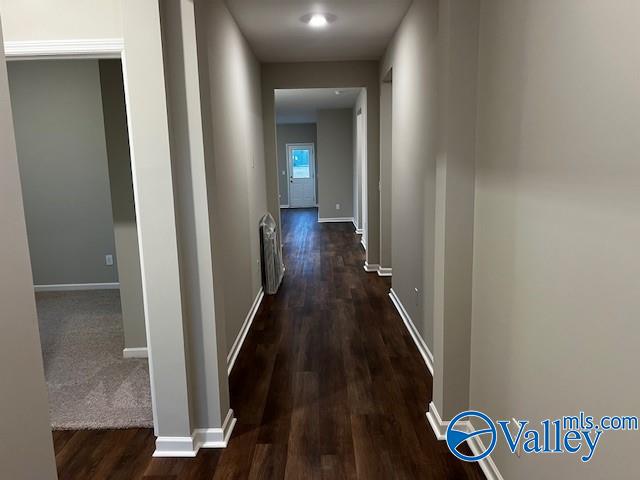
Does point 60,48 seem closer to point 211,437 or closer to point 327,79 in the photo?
point 211,437

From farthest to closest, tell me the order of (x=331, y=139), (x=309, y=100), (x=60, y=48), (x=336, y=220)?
(x=336, y=220) < (x=331, y=139) < (x=309, y=100) < (x=60, y=48)

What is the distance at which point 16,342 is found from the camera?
112 cm

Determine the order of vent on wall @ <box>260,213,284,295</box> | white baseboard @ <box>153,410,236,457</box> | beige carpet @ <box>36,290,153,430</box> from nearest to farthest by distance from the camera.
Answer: white baseboard @ <box>153,410,236,457</box>, beige carpet @ <box>36,290,153,430</box>, vent on wall @ <box>260,213,284,295</box>

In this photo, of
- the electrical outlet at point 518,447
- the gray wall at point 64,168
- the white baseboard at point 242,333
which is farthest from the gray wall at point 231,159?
the gray wall at point 64,168

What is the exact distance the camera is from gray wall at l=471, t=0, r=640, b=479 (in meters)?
1.16

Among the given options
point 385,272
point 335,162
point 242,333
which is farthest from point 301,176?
point 242,333

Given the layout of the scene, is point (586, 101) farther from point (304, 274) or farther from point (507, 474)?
point (304, 274)

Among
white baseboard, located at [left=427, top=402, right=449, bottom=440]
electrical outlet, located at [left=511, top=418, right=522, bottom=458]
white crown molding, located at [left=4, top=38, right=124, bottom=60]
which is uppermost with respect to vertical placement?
white crown molding, located at [left=4, top=38, right=124, bottom=60]

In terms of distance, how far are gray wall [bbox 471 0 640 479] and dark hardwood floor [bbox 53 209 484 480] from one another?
0.55 m

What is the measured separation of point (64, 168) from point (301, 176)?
890 centimetres

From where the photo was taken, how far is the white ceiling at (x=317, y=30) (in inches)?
135

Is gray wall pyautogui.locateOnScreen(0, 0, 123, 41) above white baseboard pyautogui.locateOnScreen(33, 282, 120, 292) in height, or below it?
above

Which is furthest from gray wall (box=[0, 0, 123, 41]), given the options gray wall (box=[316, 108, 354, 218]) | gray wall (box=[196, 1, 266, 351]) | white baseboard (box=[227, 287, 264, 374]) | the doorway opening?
gray wall (box=[316, 108, 354, 218])

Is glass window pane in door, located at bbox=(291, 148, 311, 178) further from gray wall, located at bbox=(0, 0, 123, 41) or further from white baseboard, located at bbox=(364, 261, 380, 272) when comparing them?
gray wall, located at bbox=(0, 0, 123, 41)
